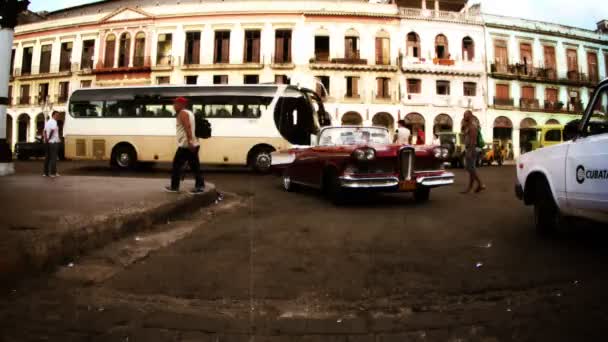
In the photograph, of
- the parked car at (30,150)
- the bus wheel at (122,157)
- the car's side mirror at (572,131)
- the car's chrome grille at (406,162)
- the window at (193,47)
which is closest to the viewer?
the car's side mirror at (572,131)

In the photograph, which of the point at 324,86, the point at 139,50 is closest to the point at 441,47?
the point at 324,86

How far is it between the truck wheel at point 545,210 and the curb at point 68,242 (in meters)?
4.36

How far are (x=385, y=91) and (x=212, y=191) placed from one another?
26605 mm

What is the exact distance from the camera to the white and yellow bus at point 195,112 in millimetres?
13711

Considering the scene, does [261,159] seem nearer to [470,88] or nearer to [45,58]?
[470,88]

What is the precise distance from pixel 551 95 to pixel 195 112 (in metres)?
33.4

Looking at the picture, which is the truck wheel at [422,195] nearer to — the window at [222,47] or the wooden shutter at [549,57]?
the window at [222,47]

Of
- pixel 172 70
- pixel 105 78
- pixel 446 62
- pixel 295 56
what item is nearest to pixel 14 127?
pixel 105 78

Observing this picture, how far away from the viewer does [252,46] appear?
1262 inches

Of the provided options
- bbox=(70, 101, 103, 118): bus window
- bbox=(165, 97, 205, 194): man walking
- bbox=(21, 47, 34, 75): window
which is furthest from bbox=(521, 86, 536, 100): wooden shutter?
bbox=(21, 47, 34, 75): window

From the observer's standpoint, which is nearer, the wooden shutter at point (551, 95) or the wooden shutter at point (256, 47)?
the wooden shutter at point (256, 47)

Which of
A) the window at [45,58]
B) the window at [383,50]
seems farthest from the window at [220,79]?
the window at [45,58]

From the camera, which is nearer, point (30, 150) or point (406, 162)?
point (406, 162)

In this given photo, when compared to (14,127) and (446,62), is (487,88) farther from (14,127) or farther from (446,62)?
(14,127)
